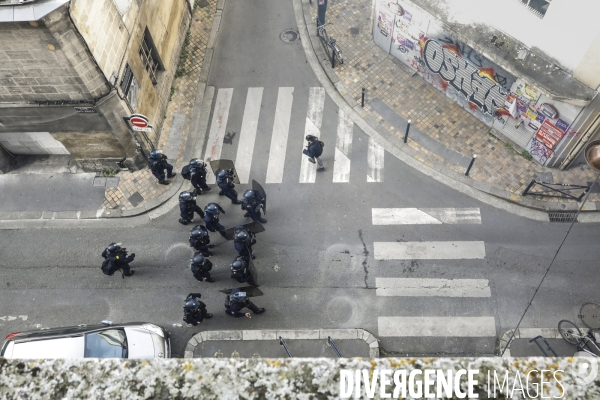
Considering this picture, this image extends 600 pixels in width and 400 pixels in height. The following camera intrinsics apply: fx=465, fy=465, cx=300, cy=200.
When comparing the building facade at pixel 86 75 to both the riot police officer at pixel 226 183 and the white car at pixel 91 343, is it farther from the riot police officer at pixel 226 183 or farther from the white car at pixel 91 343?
the white car at pixel 91 343

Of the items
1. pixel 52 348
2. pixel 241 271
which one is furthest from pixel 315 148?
pixel 52 348

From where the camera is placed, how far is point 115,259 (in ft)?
40.3

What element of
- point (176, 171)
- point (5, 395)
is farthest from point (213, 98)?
point (5, 395)

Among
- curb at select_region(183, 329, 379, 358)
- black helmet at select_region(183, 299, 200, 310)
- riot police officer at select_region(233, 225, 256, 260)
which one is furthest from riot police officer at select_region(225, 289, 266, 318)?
riot police officer at select_region(233, 225, 256, 260)

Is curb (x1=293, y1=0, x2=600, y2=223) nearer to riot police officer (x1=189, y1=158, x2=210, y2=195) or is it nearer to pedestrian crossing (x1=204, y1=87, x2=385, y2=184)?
pedestrian crossing (x1=204, y1=87, x2=385, y2=184)

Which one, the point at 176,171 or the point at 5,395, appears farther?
the point at 176,171

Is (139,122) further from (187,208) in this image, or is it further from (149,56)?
(149,56)

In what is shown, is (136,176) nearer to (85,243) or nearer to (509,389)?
(85,243)

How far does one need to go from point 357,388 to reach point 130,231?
11142mm

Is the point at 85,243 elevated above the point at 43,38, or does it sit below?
below

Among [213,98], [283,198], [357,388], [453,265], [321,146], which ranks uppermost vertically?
[213,98]

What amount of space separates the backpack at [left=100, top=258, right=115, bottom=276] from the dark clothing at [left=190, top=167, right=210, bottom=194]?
10.4 ft

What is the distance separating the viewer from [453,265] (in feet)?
42.5

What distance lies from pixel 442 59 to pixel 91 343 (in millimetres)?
12836
